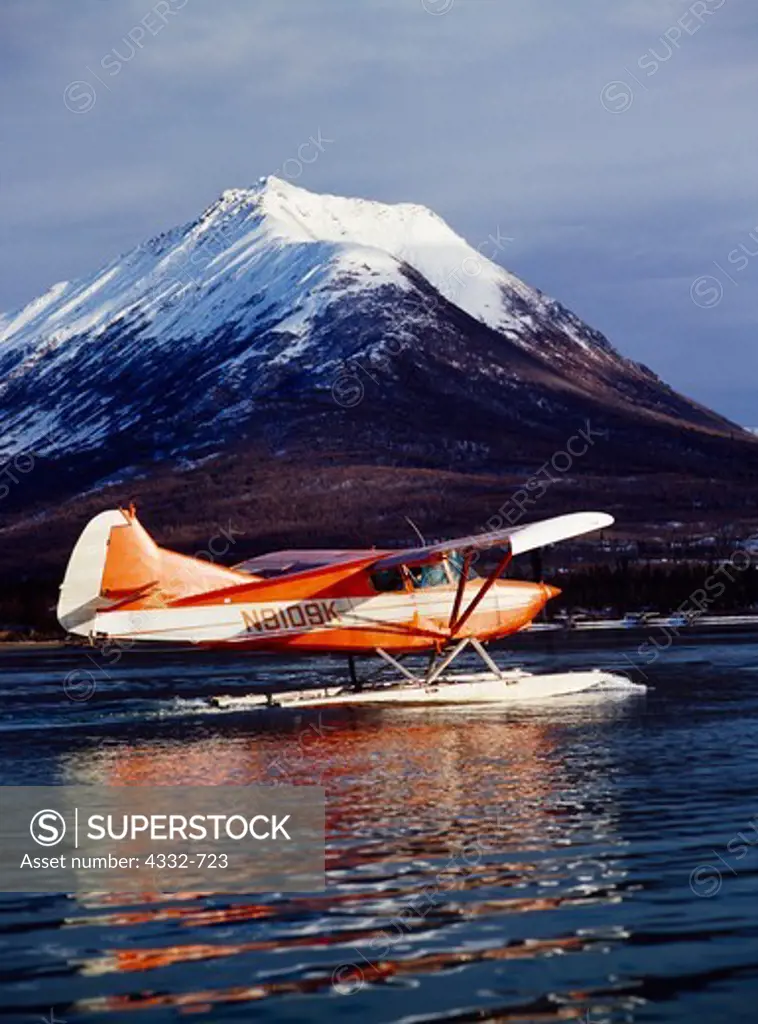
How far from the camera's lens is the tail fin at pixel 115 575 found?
34.1 m

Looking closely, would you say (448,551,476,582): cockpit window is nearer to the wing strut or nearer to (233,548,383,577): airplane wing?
the wing strut

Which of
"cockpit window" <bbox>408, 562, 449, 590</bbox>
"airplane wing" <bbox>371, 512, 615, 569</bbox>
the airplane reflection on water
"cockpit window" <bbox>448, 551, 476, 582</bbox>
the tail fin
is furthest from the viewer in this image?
"cockpit window" <bbox>448, 551, 476, 582</bbox>

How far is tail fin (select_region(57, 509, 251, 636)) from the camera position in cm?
3406

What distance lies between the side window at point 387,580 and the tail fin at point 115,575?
3520 mm

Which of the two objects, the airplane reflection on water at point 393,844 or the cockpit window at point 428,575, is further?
the cockpit window at point 428,575

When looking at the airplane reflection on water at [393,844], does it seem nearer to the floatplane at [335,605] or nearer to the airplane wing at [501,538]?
the floatplane at [335,605]

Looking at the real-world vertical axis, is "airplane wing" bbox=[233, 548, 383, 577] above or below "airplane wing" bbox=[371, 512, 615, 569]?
above

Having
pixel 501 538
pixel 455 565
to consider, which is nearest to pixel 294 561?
pixel 455 565

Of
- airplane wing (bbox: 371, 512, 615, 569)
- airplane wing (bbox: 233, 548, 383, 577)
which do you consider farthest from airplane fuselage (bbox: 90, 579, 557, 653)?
airplane wing (bbox: 233, 548, 383, 577)

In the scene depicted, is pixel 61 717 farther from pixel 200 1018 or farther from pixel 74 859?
pixel 200 1018

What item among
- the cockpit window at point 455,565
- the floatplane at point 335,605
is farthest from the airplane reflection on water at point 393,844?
the cockpit window at point 455,565

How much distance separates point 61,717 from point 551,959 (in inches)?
924

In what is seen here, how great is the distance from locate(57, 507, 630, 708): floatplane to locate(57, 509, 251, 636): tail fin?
0.8 inches

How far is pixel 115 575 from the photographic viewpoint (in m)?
34.3
